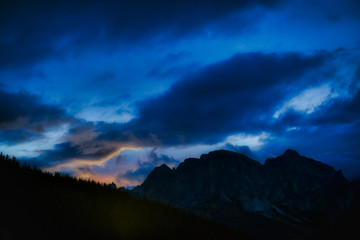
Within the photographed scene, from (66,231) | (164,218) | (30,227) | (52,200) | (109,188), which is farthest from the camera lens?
(109,188)

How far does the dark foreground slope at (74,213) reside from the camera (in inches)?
788

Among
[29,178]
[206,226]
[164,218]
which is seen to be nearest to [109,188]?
[164,218]

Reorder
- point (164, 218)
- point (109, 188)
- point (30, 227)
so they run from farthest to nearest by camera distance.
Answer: point (109, 188) < point (164, 218) < point (30, 227)

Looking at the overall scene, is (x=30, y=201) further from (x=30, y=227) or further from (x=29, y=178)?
(x=29, y=178)

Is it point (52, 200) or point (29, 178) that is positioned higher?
point (29, 178)

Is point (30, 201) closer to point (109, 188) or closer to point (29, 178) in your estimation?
point (29, 178)

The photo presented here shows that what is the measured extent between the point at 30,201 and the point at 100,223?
5294 millimetres

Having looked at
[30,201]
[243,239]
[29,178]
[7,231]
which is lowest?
[243,239]

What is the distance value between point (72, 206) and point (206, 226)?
663 inches

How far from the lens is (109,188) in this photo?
108 feet

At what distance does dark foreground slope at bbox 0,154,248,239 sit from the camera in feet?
65.7

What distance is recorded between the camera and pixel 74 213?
74.4 ft

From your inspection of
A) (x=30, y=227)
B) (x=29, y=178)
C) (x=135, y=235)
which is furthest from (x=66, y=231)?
(x=29, y=178)

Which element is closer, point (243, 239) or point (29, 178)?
point (29, 178)
